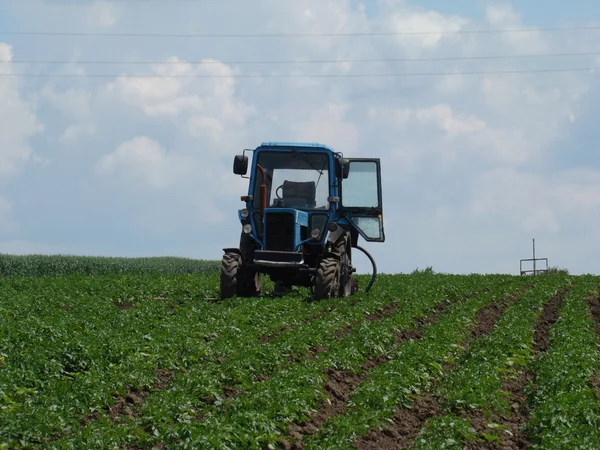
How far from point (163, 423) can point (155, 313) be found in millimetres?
8238

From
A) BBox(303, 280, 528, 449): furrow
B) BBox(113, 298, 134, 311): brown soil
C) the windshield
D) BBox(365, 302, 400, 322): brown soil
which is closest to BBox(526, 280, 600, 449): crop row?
BBox(303, 280, 528, 449): furrow

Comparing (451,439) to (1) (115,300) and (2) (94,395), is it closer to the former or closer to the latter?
(2) (94,395)

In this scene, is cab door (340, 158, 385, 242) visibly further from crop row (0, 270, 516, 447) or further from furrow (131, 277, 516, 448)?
furrow (131, 277, 516, 448)

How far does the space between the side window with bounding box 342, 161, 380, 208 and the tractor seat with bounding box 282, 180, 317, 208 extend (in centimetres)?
113

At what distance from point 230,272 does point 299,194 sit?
2.22m

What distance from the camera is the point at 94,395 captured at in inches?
379

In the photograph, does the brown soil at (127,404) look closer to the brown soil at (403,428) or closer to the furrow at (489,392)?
the brown soil at (403,428)

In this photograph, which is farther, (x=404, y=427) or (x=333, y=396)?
(x=333, y=396)

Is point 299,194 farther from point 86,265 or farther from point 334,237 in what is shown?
point 86,265

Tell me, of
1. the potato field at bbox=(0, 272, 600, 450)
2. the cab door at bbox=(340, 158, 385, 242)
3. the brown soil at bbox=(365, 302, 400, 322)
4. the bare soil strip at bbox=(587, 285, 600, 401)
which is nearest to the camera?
the potato field at bbox=(0, 272, 600, 450)

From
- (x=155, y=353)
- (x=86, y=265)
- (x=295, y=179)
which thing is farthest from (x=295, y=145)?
(x=86, y=265)

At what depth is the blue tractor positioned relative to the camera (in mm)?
18297

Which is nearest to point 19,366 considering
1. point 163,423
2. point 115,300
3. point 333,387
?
point 163,423

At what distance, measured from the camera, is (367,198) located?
19.8 metres
